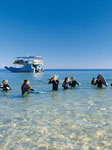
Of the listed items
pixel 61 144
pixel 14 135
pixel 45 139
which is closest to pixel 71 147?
pixel 61 144

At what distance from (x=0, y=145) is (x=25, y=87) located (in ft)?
28.6

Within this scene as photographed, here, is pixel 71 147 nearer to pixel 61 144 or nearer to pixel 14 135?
pixel 61 144

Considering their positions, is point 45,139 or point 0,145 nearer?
point 0,145

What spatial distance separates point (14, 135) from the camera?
5074 mm

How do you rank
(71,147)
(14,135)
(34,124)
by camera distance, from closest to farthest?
(71,147) → (14,135) → (34,124)

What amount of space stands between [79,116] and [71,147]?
9.34 feet

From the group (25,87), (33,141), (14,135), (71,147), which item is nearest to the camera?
(71,147)

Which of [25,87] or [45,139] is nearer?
[45,139]

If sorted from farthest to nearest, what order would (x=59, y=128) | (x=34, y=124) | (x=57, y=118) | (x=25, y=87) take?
(x=25, y=87), (x=57, y=118), (x=34, y=124), (x=59, y=128)

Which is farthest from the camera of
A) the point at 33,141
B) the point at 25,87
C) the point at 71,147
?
the point at 25,87

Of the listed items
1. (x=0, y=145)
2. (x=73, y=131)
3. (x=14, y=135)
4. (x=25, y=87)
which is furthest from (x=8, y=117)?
(x=25, y=87)

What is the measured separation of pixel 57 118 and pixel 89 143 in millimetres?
2527

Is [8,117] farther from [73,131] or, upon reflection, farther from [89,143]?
[89,143]

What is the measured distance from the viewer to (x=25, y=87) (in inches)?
512
